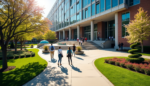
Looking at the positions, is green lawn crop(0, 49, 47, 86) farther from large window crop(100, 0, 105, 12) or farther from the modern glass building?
large window crop(100, 0, 105, 12)

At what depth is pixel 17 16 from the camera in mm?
6977

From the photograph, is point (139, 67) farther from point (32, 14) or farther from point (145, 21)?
point (145, 21)

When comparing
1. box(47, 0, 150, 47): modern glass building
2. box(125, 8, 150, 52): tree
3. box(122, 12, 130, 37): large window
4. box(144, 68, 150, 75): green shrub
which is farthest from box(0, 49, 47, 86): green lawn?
box(122, 12, 130, 37): large window

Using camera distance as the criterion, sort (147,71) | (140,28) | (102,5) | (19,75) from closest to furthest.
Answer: (147,71) → (19,75) → (140,28) → (102,5)

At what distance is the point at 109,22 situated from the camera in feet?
95.4

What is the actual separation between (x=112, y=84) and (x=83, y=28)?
37.0 metres

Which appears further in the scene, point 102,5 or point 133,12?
point 102,5

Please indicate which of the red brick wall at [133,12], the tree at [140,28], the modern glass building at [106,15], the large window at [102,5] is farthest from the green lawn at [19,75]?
the large window at [102,5]

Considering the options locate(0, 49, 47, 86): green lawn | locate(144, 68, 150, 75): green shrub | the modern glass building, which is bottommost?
locate(0, 49, 47, 86): green lawn

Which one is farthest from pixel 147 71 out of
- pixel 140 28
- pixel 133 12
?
pixel 133 12

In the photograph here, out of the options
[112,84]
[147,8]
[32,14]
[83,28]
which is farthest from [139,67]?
[83,28]

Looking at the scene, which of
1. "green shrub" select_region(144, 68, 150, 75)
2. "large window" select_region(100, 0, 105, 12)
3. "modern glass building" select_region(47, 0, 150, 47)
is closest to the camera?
"green shrub" select_region(144, 68, 150, 75)

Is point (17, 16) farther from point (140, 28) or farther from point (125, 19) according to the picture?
point (125, 19)

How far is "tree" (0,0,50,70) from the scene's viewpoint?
21.8ft
